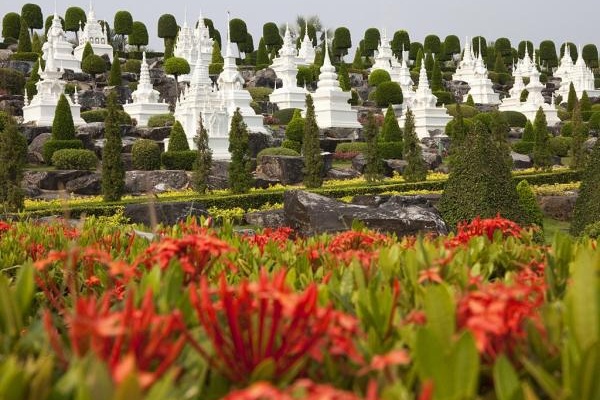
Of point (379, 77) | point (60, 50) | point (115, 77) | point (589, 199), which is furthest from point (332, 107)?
point (589, 199)

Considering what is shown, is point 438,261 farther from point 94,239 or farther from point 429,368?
point 94,239

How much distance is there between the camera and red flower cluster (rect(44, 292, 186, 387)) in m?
1.42

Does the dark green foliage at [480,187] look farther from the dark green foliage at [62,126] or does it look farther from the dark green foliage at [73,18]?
the dark green foliage at [73,18]

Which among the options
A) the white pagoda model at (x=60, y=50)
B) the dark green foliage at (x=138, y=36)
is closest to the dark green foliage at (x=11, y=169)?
the white pagoda model at (x=60, y=50)

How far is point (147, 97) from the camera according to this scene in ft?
142

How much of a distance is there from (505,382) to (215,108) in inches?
1277

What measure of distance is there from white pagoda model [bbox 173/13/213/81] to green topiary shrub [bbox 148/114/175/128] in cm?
2047

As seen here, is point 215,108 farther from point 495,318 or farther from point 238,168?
point 495,318

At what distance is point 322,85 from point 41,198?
72.1 ft

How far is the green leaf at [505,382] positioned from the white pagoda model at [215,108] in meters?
28.1

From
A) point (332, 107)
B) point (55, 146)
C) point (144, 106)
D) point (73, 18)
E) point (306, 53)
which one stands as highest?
point (73, 18)

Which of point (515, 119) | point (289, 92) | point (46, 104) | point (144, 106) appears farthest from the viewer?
point (515, 119)

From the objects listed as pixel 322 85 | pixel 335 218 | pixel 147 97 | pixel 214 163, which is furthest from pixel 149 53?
pixel 335 218

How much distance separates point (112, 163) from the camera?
20656 millimetres
